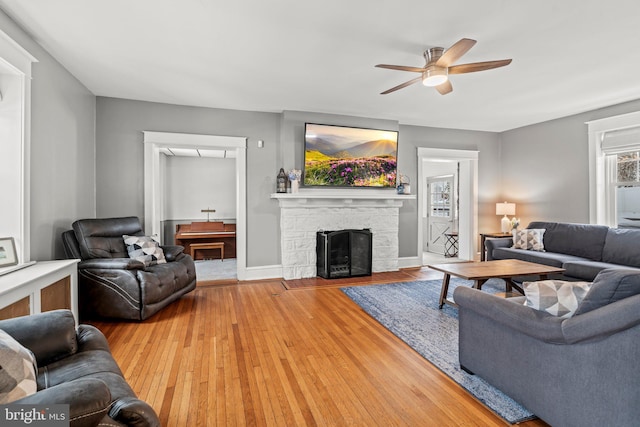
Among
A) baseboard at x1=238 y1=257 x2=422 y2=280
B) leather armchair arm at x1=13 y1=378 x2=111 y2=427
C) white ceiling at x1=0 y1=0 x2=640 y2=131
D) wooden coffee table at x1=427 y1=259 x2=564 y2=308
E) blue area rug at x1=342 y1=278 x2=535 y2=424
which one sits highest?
white ceiling at x1=0 y1=0 x2=640 y2=131

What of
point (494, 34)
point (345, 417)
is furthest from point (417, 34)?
point (345, 417)

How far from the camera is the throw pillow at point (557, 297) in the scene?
63.7 inches

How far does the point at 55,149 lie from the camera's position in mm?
3158

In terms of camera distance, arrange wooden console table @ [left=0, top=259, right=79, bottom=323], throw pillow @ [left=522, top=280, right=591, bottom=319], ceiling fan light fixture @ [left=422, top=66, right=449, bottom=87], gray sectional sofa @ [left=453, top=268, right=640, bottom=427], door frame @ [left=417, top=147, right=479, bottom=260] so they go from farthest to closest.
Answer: door frame @ [left=417, top=147, right=479, bottom=260] → ceiling fan light fixture @ [left=422, top=66, right=449, bottom=87] → wooden console table @ [left=0, top=259, right=79, bottom=323] → throw pillow @ [left=522, top=280, right=591, bottom=319] → gray sectional sofa @ [left=453, top=268, right=640, bottom=427]

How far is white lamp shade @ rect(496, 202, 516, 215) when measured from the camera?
576 cm

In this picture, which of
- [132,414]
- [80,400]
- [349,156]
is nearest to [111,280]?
[132,414]

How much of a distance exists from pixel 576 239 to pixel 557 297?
11.8 ft

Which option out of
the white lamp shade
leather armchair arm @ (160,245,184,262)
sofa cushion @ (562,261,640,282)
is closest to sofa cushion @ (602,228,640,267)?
sofa cushion @ (562,261,640,282)

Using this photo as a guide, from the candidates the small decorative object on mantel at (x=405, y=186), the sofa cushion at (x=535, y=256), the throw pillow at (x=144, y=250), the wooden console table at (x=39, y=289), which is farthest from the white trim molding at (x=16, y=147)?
the sofa cushion at (x=535, y=256)

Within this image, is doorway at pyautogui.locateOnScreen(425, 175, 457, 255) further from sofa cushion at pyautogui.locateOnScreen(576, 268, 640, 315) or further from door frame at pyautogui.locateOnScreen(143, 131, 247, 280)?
sofa cushion at pyautogui.locateOnScreen(576, 268, 640, 315)

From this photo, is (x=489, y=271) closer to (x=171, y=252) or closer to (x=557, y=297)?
(x=557, y=297)

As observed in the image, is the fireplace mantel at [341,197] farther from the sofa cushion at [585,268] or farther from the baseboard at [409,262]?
the sofa cushion at [585,268]

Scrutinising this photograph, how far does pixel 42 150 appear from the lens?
2930mm

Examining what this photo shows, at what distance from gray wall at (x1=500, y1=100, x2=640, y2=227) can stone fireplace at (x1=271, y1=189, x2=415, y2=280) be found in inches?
87.9
